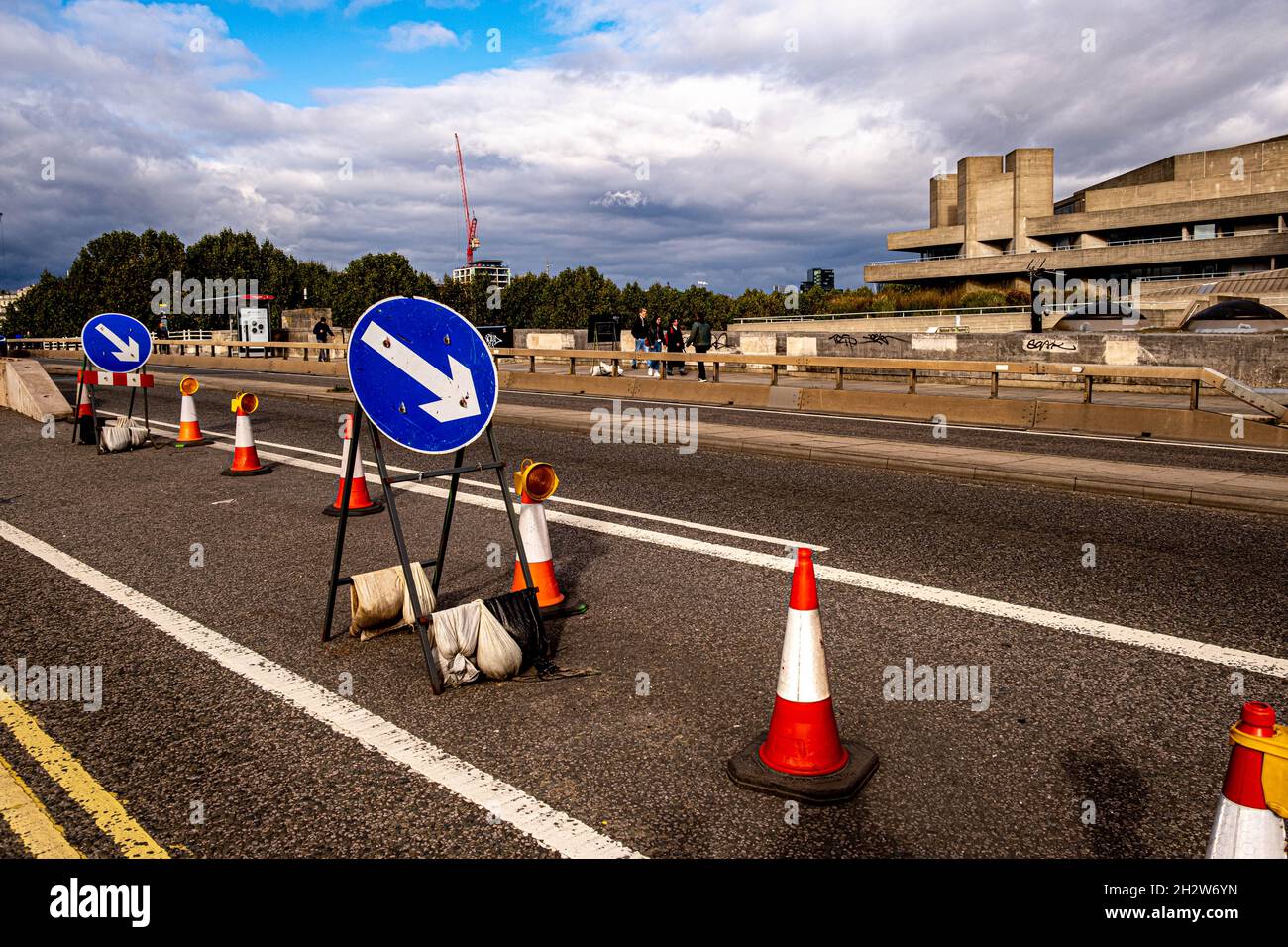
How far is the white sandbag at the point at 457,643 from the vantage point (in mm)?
4680

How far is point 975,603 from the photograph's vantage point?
5961 millimetres

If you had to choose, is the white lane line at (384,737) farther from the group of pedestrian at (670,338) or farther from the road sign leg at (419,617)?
the group of pedestrian at (670,338)

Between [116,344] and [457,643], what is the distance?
11.6 meters

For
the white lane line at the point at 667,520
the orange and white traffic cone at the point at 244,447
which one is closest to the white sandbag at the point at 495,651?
the white lane line at the point at 667,520

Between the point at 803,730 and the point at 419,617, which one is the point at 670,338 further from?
the point at 803,730

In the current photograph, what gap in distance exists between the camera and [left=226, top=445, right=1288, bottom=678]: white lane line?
196 inches

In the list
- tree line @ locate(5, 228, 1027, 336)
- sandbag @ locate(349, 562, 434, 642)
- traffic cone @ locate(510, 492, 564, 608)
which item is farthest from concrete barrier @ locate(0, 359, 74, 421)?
tree line @ locate(5, 228, 1027, 336)

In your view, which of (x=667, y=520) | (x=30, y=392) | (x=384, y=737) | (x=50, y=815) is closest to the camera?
(x=50, y=815)

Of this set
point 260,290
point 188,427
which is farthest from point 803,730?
point 260,290

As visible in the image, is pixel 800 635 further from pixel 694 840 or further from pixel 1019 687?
pixel 1019 687

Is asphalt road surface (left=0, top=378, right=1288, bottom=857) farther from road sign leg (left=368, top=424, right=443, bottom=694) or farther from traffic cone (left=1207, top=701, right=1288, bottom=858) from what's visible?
traffic cone (left=1207, top=701, right=1288, bottom=858)

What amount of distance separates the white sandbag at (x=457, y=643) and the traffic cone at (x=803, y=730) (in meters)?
1.54

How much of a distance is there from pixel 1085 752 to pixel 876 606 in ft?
6.86
